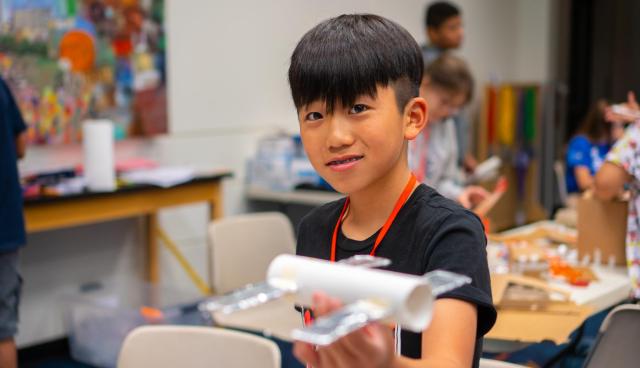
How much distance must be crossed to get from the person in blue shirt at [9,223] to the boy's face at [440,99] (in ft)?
4.86

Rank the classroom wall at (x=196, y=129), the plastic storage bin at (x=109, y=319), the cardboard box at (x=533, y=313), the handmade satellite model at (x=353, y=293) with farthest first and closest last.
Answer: the classroom wall at (x=196, y=129), the plastic storage bin at (x=109, y=319), the cardboard box at (x=533, y=313), the handmade satellite model at (x=353, y=293)

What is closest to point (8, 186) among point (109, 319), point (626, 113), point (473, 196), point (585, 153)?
point (109, 319)

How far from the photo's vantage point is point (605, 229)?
2.54 m

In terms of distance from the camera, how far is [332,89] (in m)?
0.96

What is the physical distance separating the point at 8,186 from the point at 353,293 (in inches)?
89.3

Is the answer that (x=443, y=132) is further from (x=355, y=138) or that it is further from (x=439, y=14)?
(x=355, y=138)

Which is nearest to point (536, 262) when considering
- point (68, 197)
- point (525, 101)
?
point (68, 197)

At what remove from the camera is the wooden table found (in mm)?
3133

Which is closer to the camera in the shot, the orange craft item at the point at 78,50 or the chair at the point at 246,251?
the chair at the point at 246,251

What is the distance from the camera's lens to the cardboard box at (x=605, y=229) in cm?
253

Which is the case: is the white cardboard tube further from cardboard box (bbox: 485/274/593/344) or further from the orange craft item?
the orange craft item

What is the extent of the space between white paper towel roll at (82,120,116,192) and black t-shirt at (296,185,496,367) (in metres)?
2.49

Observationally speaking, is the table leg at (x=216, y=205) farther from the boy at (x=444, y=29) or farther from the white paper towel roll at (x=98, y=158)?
the boy at (x=444, y=29)

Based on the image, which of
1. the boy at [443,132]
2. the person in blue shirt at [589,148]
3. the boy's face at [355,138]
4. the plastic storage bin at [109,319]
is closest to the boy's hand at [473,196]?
the boy at [443,132]
